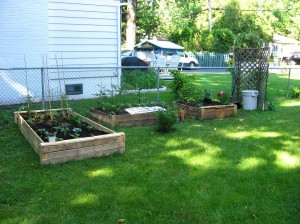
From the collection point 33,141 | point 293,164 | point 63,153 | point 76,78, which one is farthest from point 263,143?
point 76,78

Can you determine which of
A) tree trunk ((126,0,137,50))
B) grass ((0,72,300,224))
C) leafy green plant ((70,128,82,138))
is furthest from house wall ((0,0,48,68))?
tree trunk ((126,0,137,50))

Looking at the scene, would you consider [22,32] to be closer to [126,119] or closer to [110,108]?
[110,108]

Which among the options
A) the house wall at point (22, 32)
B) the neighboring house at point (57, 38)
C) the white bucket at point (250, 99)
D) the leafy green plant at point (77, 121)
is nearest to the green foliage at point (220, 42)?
the neighboring house at point (57, 38)

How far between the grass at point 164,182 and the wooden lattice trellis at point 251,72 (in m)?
3.18

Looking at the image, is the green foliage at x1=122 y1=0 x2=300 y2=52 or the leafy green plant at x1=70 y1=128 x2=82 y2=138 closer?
the leafy green plant at x1=70 y1=128 x2=82 y2=138

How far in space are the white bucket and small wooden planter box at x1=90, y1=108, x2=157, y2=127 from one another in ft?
9.87

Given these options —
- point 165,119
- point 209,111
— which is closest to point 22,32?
point 165,119

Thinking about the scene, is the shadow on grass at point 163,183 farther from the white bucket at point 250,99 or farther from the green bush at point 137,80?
the green bush at point 137,80

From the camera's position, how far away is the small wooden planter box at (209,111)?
7.43 m

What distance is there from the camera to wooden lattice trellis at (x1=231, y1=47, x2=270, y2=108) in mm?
8891

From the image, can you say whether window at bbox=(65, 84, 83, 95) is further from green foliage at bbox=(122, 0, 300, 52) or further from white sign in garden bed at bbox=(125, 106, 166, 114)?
green foliage at bbox=(122, 0, 300, 52)

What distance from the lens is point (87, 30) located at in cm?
955

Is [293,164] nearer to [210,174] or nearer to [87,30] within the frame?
[210,174]

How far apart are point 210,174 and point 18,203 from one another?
7.53 ft
